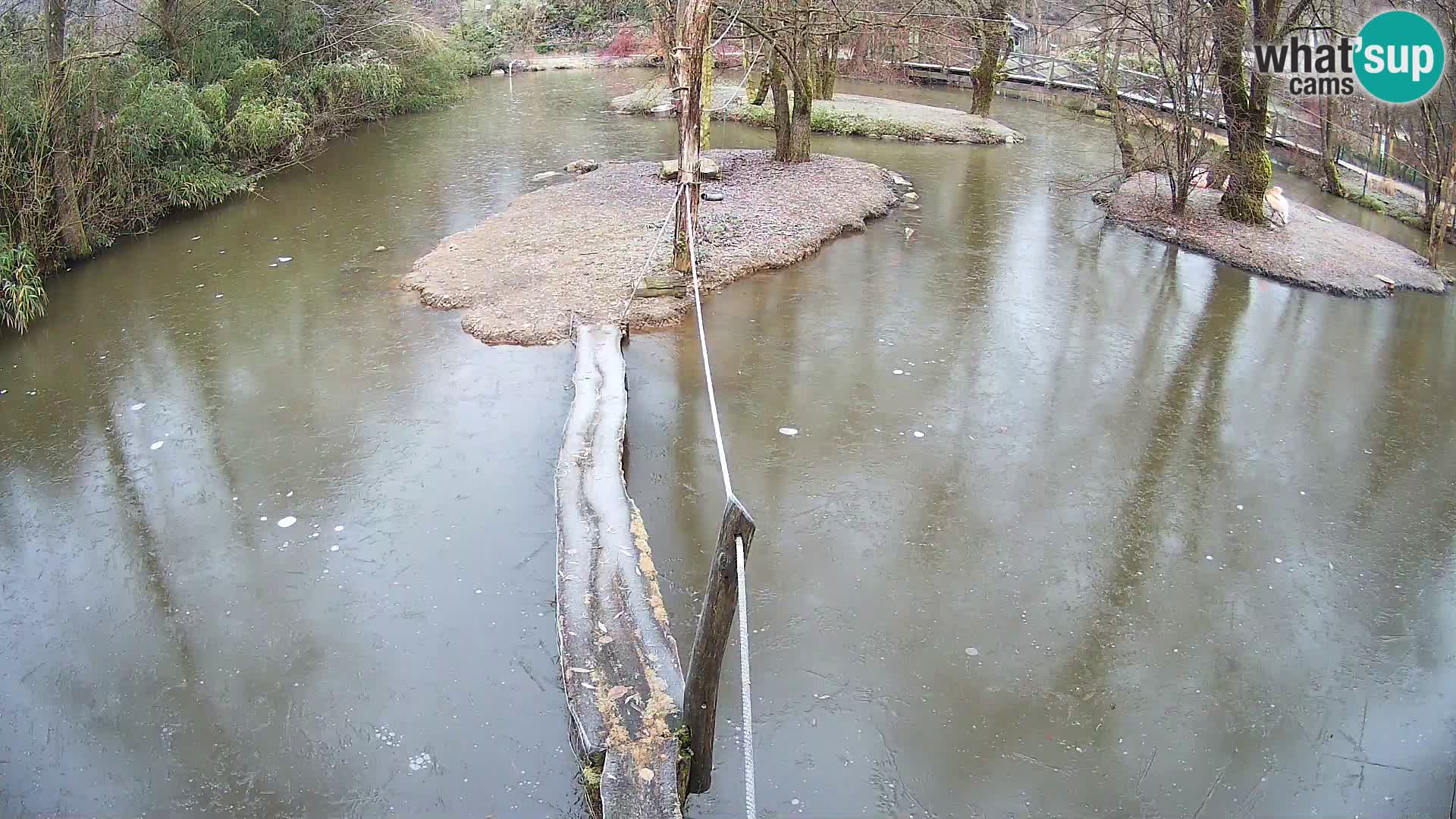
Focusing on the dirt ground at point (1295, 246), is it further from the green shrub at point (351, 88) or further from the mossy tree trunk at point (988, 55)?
the green shrub at point (351, 88)

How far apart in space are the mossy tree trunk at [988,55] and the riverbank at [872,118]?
0.34m

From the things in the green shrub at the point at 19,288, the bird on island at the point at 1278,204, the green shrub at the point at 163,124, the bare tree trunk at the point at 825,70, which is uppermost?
the bare tree trunk at the point at 825,70

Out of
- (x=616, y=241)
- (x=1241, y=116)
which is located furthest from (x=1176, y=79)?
(x=616, y=241)

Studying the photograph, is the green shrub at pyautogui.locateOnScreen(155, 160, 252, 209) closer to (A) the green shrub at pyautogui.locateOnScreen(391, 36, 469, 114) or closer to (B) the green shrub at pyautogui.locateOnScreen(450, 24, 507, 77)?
(A) the green shrub at pyautogui.locateOnScreen(391, 36, 469, 114)

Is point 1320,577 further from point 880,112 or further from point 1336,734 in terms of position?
point 880,112

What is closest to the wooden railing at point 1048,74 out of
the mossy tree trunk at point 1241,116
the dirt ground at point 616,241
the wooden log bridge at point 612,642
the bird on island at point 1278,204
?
the bird on island at point 1278,204

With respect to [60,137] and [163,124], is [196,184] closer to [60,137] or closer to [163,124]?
[163,124]

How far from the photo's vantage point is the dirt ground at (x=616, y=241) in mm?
8648

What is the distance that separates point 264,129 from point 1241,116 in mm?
12966

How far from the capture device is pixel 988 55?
17.7 m

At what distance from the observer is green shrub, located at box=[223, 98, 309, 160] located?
13297 millimetres

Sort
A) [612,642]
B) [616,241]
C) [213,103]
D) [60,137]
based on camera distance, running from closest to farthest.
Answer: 1. [612,642]
2. [60,137]
3. [616,241]
4. [213,103]

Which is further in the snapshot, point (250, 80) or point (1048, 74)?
point (1048, 74)

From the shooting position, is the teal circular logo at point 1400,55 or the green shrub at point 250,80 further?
the green shrub at point 250,80
